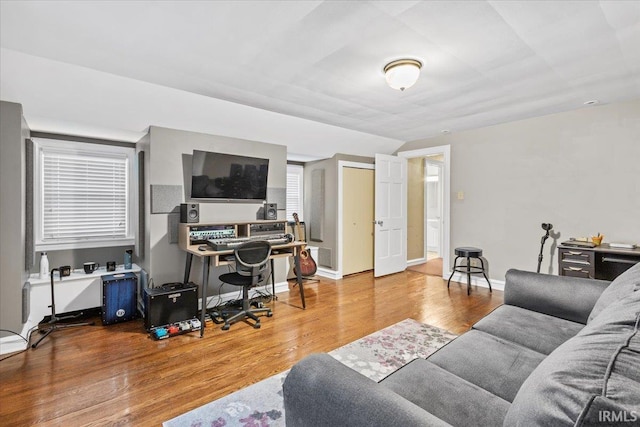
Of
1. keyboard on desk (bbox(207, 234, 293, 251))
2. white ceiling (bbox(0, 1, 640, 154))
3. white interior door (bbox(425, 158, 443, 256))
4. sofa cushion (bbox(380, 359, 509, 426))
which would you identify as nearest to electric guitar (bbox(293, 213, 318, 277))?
keyboard on desk (bbox(207, 234, 293, 251))

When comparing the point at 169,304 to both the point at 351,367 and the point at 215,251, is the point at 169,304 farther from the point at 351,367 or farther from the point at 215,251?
the point at 351,367

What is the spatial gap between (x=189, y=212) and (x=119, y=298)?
1131mm

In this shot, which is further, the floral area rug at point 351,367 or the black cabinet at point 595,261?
the black cabinet at point 595,261

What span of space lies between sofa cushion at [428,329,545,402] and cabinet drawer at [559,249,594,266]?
7.59ft

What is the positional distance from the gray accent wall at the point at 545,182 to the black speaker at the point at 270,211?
110 inches

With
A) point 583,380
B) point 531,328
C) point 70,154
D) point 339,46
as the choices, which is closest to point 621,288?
point 531,328

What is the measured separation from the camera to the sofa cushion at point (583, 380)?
0.61 m

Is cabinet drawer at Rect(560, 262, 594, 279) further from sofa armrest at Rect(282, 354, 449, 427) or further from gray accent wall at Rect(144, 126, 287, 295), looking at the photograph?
gray accent wall at Rect(144, 126, 287, 295)

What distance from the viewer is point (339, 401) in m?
0.94

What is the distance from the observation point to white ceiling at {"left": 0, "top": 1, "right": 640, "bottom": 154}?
5.78ft

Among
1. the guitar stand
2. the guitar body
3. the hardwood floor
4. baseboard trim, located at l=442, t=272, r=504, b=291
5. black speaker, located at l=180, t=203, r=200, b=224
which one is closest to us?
the hardwood floor

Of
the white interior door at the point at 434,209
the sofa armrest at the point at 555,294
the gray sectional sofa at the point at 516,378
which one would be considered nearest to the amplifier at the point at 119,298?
the gray sectional sofa at the point at 516,378

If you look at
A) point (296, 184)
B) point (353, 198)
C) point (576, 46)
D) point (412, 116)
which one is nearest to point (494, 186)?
point (412, 116)

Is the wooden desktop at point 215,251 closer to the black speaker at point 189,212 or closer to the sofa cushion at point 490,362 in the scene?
the black speaker at point 189,212
